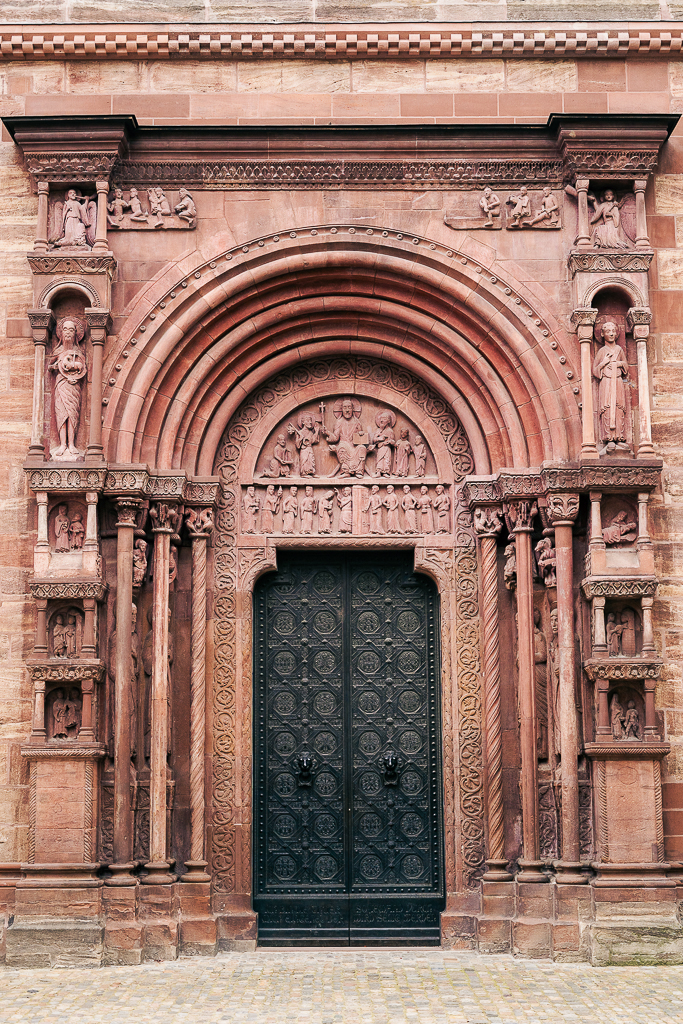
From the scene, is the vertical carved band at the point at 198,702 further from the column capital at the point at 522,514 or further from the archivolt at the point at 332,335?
the column capital at the point at 522,514

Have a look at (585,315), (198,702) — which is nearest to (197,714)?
(198,702)

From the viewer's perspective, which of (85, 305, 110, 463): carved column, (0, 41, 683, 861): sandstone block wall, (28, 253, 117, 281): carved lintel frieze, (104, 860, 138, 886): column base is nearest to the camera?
(104, 860, 138, 886): column base

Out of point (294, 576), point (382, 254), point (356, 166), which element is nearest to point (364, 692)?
point (294, 576)

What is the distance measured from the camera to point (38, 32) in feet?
42.7

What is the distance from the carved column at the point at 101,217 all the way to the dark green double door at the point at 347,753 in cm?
362

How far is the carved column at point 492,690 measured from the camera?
12.3 m

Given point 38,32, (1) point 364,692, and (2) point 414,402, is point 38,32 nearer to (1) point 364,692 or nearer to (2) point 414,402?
(2) point 414,402

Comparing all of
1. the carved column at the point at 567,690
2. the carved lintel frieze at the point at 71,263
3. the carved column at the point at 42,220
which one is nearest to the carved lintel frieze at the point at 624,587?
the carved column at the point at 567,690

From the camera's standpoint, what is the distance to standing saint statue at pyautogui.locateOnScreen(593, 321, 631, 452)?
40.5 feet

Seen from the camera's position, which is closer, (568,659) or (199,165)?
(568,659)

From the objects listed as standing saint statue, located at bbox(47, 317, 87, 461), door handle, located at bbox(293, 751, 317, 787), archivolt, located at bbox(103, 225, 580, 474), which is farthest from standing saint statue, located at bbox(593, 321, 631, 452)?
standing saint statue, located at bbox(47, 317, 87, 461)

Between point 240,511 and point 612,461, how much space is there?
373 cm

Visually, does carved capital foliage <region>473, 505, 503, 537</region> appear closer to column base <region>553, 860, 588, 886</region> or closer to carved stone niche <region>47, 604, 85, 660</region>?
column base <region>553, 860, 588, 886</region>

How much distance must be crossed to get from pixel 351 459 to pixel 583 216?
3.31 m
